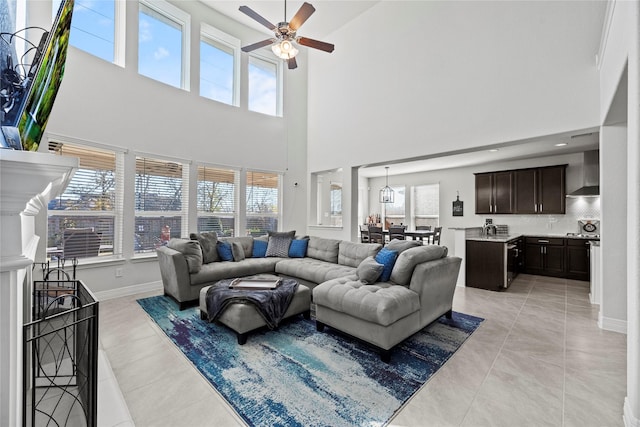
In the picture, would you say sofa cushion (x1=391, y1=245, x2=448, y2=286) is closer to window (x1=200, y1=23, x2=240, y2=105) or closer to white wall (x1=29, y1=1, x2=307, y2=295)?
white wall (x1=29, y1=1, x2=307, y2=295)

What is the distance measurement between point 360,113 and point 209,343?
4.90 metres

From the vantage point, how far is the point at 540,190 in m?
6.24

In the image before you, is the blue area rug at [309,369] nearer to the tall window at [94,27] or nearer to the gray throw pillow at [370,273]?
the gray throw pillow at [370,273]

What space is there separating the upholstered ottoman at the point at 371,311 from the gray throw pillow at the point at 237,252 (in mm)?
2087

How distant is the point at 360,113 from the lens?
18.8 ft

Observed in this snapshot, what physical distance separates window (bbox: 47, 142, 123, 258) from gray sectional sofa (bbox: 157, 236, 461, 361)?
1.02 meters

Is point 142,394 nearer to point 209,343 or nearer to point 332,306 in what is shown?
point 209,343

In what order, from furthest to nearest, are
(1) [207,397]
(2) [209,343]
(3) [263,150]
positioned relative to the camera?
(3) [263,150], (2) [209,343], (1) [207,397]

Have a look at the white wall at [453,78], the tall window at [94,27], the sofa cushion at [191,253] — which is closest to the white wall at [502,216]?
the white wall at [453,78]

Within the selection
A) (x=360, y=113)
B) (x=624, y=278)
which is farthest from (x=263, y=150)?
(x=624, y=278)

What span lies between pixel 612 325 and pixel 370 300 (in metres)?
2.94

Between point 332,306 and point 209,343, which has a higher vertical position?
point 332,306

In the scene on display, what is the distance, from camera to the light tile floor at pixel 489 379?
1754 millimetres

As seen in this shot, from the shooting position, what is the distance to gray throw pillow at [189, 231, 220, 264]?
4262mm
